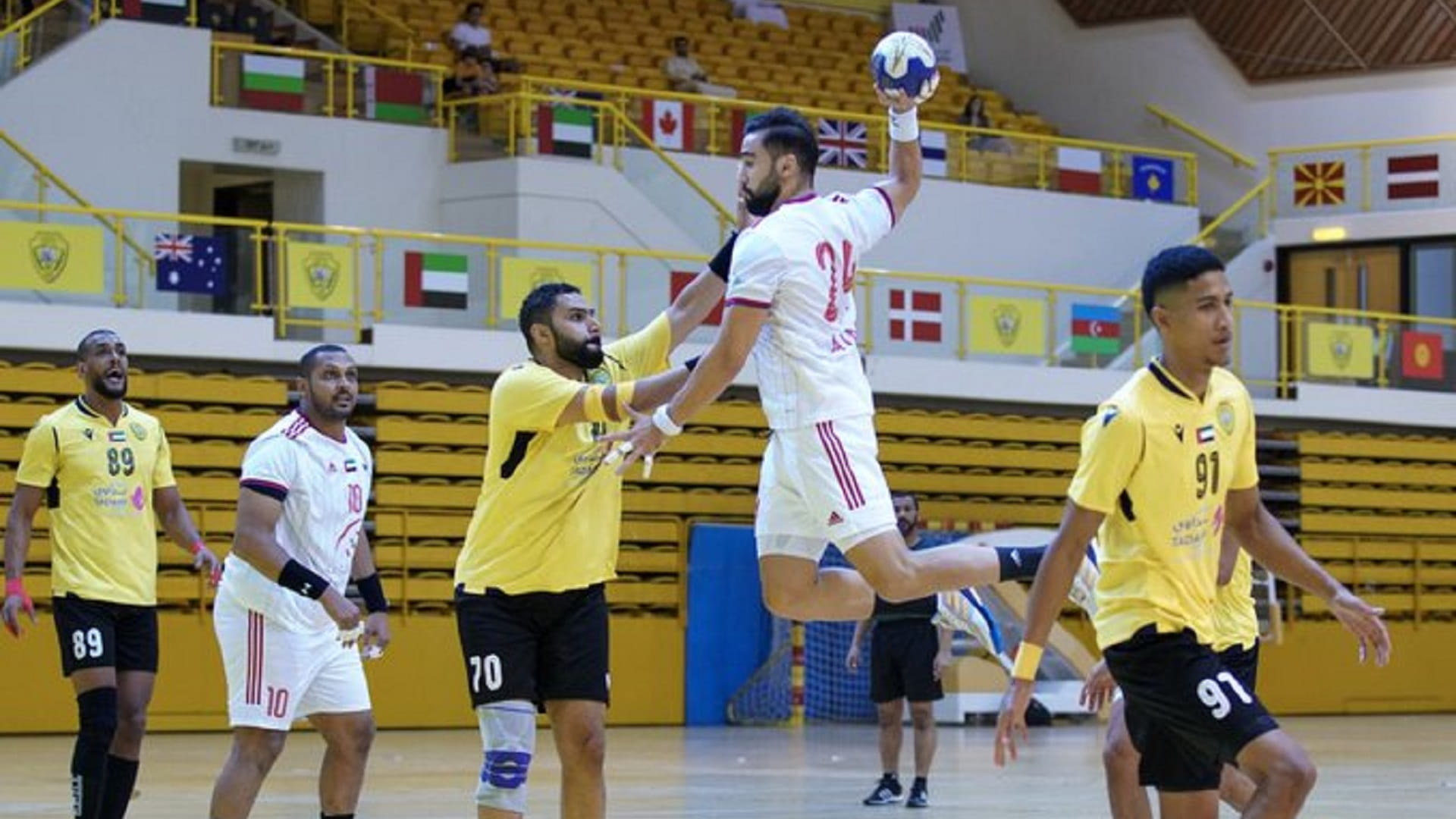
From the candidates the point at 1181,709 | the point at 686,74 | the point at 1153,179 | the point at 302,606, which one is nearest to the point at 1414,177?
the point at 1153,179

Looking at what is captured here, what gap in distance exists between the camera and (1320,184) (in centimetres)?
3164

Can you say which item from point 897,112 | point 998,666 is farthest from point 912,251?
point 897,112

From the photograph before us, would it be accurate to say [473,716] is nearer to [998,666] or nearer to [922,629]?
[998,666]

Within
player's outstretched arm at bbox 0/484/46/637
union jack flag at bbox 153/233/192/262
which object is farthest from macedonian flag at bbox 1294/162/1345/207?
player's outstretched arm at bbox 0/484/46/637

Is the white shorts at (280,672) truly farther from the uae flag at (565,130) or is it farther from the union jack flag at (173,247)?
the uae flag at (565,130)

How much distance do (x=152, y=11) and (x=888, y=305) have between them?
834cm

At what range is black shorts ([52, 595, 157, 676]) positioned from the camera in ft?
35.6

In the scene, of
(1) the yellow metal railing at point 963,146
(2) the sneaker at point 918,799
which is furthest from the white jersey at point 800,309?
(1) the yellow metal railing at point 963,146

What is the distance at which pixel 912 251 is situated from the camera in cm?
2970

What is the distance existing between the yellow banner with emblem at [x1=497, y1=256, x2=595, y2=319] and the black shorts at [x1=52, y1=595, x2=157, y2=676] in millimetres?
11401

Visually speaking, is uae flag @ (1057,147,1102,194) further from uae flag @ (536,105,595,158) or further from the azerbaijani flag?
uae flag @ (536,105,595,158)

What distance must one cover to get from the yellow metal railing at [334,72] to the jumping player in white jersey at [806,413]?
722 inches

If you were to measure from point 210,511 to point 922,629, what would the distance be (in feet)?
28.6

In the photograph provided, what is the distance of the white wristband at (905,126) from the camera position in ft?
28.3
